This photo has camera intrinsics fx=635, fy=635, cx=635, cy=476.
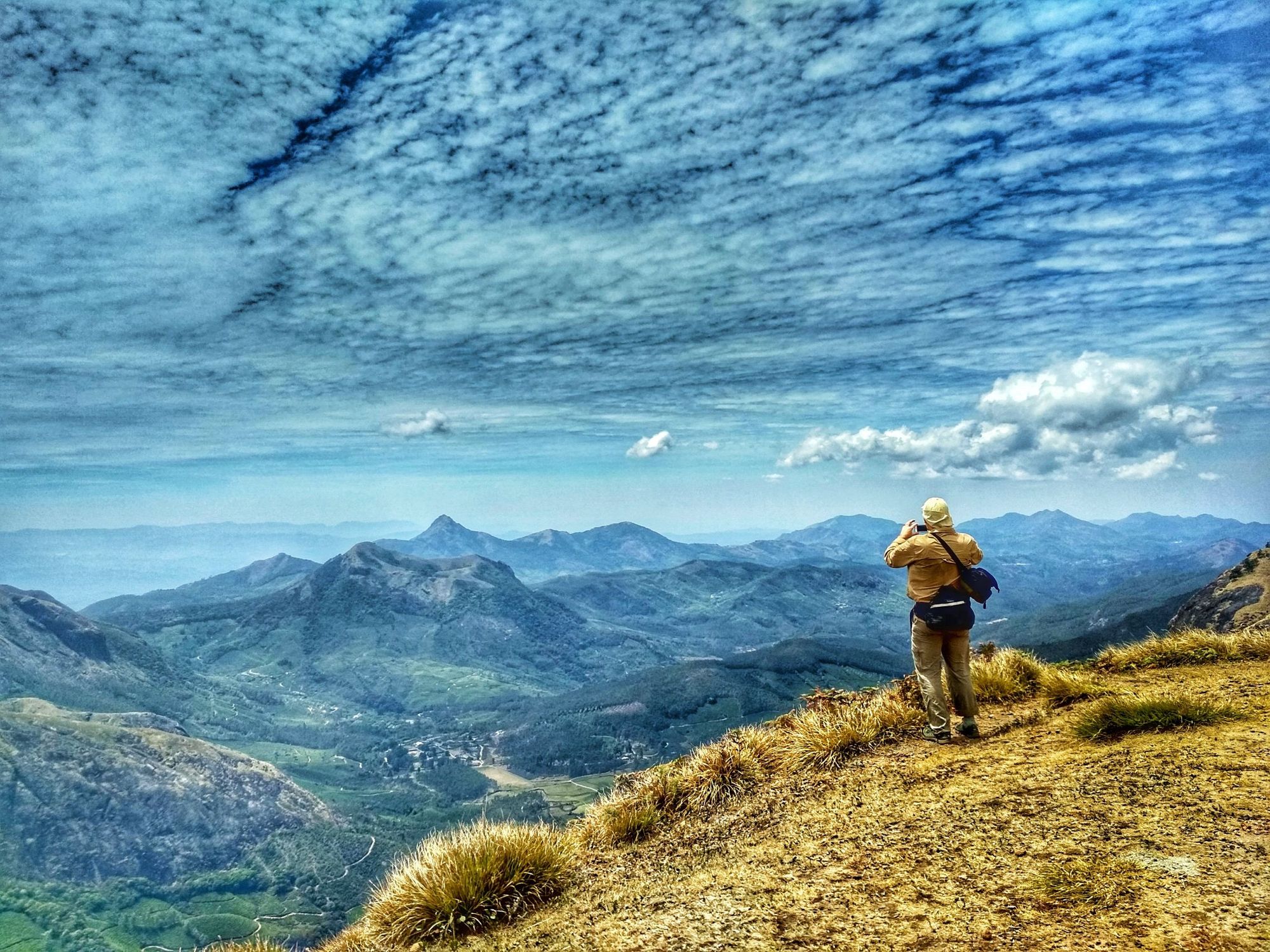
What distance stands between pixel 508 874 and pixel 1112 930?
19.2ft

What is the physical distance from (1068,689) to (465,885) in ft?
30.3

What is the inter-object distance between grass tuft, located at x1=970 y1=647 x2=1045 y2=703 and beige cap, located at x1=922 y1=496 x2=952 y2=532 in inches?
124

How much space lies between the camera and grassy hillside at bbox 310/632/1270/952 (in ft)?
16.4

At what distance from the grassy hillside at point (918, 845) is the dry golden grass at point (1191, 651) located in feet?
4.48

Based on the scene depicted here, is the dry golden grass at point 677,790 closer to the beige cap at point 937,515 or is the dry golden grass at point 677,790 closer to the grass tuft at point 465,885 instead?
the grass tuft at point 465,885

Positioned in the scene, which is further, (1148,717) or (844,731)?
(844,731)

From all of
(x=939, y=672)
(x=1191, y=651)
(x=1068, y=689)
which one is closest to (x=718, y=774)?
(x=939, y=672)

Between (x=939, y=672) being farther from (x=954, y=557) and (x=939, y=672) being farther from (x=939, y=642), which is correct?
(x=954, y=557)

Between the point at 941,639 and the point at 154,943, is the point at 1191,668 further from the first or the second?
the point at 154,943

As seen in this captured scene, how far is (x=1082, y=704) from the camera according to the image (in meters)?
9.47

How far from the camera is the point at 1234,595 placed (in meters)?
106

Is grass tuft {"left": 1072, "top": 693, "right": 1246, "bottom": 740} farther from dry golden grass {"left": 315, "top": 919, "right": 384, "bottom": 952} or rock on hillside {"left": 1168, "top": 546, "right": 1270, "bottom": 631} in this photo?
rock on hillside {"left": 1168, "top": 546, "right": 1270, "bottom": 631}

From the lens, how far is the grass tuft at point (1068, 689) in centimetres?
973

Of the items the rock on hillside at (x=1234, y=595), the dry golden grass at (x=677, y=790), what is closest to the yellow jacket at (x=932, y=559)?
the dry golden grass at (x=677, y=790)
